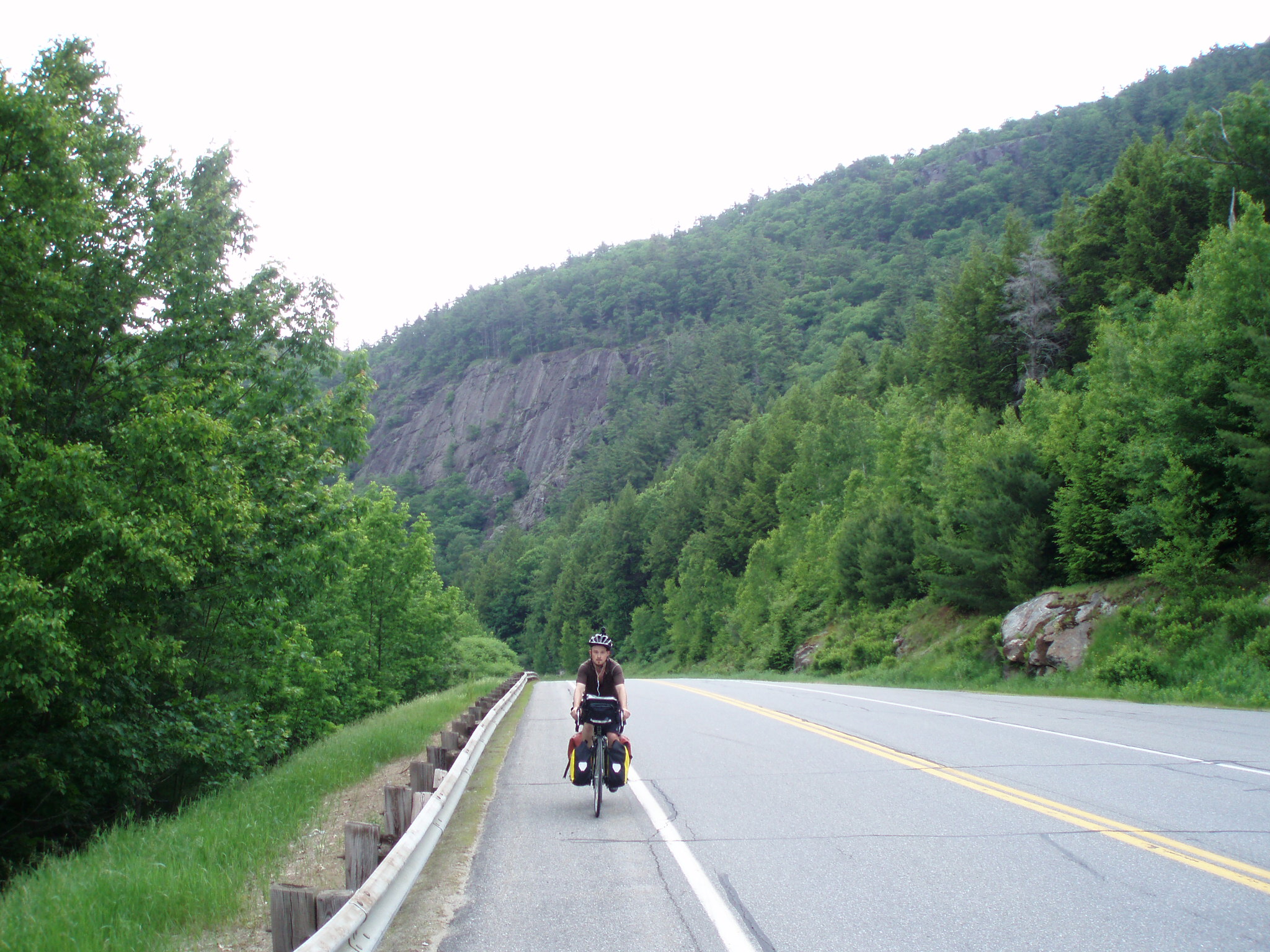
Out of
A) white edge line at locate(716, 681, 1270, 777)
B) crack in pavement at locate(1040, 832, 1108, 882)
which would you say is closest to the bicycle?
crack in pavement at locate(1040, 832, 1108, 882)

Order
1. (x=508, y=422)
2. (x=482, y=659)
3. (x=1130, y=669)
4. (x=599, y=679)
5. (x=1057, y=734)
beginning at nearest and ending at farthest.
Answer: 1. (x=599, y=679)
2. (x=1057, y=734)
3. (x=1130, y=669)
4. (x=482, y=659)
5. (x=508, y=422)

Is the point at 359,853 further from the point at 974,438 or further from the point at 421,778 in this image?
the point at 974,438

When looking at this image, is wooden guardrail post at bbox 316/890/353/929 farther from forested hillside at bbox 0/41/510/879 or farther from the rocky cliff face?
the rocky cliff face

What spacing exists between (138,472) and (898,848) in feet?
31.1

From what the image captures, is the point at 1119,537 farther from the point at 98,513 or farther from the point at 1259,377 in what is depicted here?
the point at 98,513

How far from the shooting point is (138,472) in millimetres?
10609

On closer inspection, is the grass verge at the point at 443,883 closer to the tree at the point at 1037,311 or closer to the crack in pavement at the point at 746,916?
the crack in pavement at the point at 746,916

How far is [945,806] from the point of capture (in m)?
7.51

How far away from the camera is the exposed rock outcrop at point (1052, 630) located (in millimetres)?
23312

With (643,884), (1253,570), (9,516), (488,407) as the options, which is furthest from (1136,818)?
(488,407)

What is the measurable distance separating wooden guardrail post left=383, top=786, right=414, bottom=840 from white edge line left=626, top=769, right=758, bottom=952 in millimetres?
1952

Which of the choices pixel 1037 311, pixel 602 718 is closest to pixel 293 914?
pixel 602 718

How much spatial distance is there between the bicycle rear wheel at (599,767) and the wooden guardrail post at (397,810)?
212 cm

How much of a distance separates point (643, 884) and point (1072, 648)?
21.1 meters
